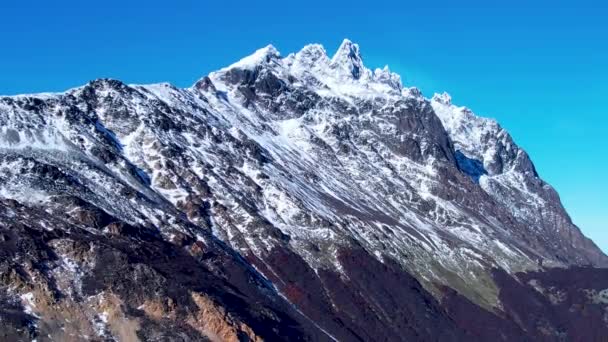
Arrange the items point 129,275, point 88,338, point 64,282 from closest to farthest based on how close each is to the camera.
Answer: point 88,338
point 64,282
point 129,275

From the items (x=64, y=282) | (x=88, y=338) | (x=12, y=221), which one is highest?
(x=12, y=221)

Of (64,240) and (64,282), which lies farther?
(64,240)

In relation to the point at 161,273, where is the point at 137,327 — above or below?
below

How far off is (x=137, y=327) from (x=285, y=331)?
143ft

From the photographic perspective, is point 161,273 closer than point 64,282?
No

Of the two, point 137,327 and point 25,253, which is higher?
point 25,253

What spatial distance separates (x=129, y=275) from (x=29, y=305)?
91.1ft

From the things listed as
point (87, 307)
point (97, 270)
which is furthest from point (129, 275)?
point (87, 307)

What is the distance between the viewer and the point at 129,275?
181 meters

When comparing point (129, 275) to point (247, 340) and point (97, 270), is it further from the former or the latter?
point (247, 340)

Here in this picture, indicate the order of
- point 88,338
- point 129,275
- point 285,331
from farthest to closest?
point 285,331 < point 129,275 < point 88,338

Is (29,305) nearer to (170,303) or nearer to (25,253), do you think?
(25,253)

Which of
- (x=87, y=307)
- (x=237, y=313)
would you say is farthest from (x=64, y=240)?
(x=237, y=313)

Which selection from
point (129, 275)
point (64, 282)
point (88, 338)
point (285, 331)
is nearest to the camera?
point (88, 338)
